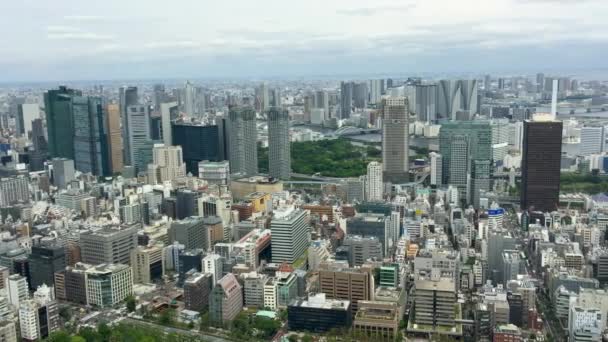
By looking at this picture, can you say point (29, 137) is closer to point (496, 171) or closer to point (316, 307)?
point (496, 171)

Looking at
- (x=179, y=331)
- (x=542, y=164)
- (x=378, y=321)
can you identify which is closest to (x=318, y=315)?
(x=378, y=321)

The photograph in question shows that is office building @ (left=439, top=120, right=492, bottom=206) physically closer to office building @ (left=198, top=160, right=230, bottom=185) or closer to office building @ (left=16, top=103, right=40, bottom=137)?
office building @ (left=198, top=160, right=230, bottom=185)

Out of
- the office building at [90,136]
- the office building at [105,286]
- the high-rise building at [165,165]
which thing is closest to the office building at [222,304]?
the office building at [105,286]

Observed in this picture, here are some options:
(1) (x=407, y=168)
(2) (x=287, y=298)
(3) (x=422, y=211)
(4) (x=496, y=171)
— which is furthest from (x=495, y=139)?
(2) (x=287, y=298)

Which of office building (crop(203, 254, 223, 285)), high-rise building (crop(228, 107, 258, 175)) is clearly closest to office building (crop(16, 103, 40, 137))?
high-rise building (crop(228, 107, 258, 175))

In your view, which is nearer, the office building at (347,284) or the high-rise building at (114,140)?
the office building at (347,284)

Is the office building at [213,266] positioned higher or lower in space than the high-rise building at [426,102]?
lower

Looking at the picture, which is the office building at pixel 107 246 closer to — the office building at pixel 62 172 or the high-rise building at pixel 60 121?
the office building at pixel 62 172
